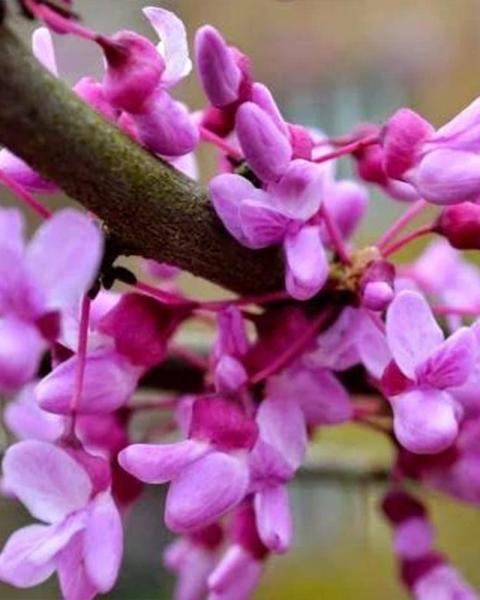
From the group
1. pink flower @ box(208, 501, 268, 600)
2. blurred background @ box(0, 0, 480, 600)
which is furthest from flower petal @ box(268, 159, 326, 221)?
blurred background @ box(0, 0, 480, 600)

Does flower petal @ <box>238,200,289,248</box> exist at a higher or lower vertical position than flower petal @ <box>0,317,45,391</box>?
lower

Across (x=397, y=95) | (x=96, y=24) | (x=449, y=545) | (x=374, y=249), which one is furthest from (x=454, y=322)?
(x=397, y=95)

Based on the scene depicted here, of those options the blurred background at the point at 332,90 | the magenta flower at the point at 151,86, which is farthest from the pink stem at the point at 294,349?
the blurred background at the point at 332,90

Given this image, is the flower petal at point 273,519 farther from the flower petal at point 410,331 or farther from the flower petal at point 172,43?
the flower petal at point 172,43

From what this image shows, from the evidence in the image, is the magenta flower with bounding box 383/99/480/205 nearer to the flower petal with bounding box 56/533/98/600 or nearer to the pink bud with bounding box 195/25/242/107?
the pink bud with bounding box 195/25/242/107

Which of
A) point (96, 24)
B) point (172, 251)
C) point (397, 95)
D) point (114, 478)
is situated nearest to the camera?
point (172, 251)

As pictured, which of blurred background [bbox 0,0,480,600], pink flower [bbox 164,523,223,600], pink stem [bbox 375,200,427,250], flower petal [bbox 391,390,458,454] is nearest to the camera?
flower petal [bbox 391,390,458,454]

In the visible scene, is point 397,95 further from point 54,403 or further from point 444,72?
point 54,403
